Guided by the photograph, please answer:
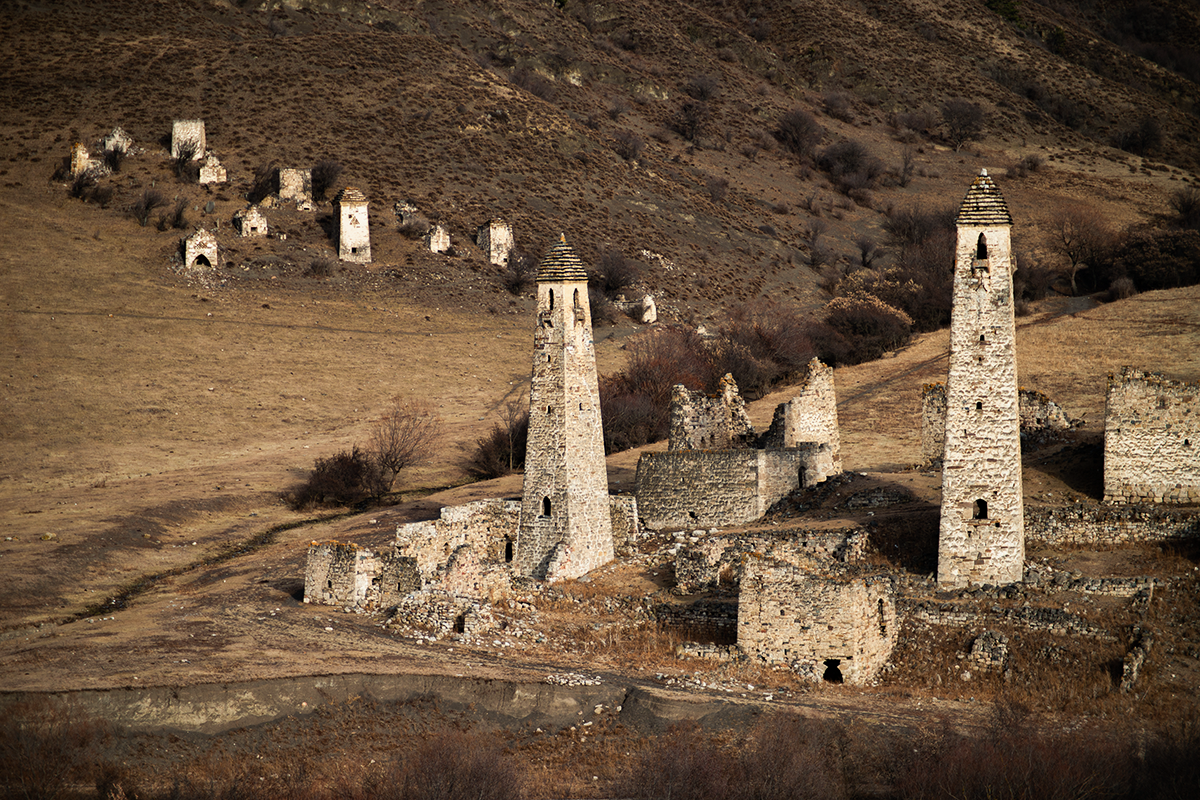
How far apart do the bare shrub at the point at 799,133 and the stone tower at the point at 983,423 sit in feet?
280

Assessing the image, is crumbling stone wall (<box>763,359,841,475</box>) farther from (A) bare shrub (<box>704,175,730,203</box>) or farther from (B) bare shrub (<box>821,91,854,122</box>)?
(B) bare shrub (<box>821,91,854,122</box>)

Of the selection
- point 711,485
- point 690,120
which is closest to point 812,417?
point 711,485

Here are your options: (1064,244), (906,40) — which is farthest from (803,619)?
(906,40)

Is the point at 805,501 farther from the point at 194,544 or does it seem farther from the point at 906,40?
the point at 906,40

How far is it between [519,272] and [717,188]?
2656cm

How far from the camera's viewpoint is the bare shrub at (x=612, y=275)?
2790 inches

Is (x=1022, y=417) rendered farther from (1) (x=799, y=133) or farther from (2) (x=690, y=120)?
(1) (x=799, y=133)

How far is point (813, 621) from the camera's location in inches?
851

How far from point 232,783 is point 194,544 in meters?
19.4

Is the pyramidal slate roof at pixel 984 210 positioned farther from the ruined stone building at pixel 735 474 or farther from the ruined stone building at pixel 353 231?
the ruined stone building at pixel 353 231

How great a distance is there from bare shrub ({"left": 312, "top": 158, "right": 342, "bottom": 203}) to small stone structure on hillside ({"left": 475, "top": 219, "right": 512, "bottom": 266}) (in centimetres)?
968

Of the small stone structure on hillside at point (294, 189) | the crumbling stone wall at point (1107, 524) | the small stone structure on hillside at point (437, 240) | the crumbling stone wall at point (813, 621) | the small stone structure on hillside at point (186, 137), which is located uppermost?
the small stone structure on hillside at point (186, 137)

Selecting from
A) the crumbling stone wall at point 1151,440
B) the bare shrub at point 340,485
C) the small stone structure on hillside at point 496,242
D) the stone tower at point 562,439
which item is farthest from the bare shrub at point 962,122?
the stone tower at point 562,439

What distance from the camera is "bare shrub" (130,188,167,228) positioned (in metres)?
69.0
